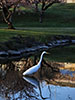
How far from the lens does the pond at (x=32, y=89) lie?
605 inches

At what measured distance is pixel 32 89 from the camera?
56.6 ft

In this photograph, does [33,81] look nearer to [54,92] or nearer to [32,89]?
[32,89]

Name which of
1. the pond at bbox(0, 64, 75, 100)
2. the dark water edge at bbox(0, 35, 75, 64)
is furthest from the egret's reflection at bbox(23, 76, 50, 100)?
the dark water edge at bbox(0, 35, 75, 64)

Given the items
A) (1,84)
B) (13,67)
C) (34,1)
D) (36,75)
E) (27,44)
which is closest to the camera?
(1,84)

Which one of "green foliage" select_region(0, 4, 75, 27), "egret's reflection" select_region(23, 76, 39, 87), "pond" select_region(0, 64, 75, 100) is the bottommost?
"green foliage" select_region(0, 4, 75, 27)

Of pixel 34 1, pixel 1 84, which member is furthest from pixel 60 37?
pixel 1 84

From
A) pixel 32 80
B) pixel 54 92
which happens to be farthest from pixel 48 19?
pixel 54 92

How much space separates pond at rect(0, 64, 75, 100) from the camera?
1536cm

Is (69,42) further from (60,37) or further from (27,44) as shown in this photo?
(27,44)

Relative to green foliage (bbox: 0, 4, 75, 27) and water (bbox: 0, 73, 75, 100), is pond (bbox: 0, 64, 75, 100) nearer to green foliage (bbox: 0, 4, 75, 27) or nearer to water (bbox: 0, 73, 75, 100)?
water (bbox: 0, 73, 75, 100)

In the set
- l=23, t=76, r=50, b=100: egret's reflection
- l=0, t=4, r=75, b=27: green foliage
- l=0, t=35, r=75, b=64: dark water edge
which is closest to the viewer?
l=23, t=76, r=50, b=100: egret's reflection

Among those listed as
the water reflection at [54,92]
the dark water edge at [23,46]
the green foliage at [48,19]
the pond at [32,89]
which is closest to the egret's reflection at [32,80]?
the pond at [32,89]

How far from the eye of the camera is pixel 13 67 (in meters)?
24.9

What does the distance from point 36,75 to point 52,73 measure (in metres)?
1.21
